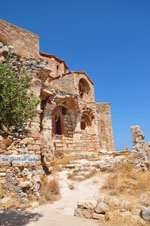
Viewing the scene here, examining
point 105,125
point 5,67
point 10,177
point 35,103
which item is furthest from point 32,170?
point 105,125

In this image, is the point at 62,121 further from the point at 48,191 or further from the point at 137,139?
the point at 48,191

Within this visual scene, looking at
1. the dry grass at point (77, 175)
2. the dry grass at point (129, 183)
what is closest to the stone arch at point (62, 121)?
the dry grass at point (77, 175)

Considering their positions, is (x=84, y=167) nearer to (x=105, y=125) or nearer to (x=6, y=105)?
(x=6, y=105)

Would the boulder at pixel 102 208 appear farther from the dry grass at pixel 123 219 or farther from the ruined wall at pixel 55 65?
the ruined wall at pixel 55 65

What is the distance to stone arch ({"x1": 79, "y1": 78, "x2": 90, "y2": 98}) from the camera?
696 inches

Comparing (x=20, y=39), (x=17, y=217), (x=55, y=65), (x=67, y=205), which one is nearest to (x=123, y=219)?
A: (x=67, y=205)

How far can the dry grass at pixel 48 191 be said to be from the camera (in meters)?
6.39

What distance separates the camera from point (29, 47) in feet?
34.7

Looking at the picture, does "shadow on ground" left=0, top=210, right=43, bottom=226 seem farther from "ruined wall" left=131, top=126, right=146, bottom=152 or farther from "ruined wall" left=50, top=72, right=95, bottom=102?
"ruined wall" left=50, top=72, right=95, bottom=102

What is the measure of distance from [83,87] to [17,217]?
14439 millimetres

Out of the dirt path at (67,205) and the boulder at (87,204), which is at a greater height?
the boulder at (87,204)

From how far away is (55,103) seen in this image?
13.4 metres

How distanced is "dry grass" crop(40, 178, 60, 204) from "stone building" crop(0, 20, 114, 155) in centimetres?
164

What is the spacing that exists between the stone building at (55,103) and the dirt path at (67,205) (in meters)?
2.40
